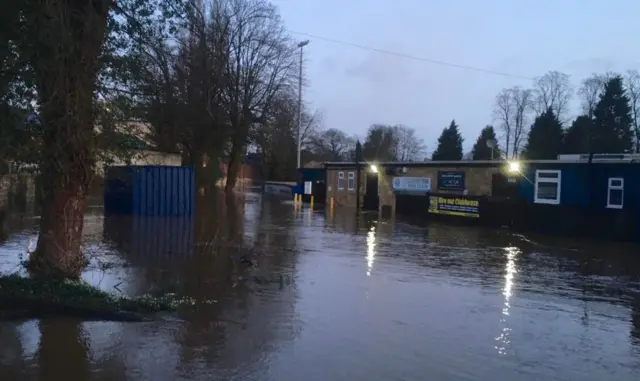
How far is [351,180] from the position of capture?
39.7 metres

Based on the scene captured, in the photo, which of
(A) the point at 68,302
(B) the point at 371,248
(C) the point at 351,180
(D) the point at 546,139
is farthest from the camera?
(D) the point at 546,139

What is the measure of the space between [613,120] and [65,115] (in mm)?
57500

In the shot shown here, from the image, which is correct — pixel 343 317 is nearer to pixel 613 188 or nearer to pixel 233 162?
pixel 613 188

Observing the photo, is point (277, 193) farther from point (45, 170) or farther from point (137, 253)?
point (45, 170)

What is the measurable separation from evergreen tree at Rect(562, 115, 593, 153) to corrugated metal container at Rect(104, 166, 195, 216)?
4267 cm

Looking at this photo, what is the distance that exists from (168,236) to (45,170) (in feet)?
30.3

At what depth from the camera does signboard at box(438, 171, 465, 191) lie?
3086 cm

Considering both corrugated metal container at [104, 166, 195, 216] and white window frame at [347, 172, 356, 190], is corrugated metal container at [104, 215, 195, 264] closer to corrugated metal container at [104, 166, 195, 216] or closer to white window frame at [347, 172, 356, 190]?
corrugated metal container at [104, 166, 195, 216]

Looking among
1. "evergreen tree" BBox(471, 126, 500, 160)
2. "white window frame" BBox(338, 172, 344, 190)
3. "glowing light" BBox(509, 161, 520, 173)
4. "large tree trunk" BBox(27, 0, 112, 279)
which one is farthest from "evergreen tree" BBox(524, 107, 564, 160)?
"large tree trunk" BBox(27, 0, 112, 279)

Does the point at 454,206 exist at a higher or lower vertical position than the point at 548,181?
lower

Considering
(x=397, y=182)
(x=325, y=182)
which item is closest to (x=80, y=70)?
(x=397, y=182)

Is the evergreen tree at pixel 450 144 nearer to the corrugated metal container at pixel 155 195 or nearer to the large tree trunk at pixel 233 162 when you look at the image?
the large tree trunk at pixel 233 162

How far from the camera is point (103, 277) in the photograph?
10930 mm

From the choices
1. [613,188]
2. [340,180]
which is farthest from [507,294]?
[340,180]
